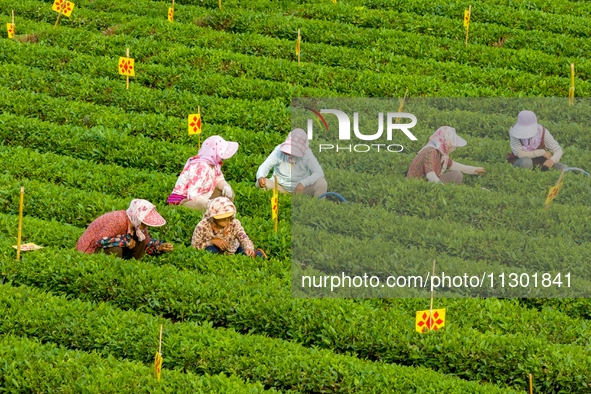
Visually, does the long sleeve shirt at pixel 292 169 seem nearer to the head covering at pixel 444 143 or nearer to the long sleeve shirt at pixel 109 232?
the head covering at pixel 444 143

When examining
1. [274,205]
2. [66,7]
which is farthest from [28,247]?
[66,7]

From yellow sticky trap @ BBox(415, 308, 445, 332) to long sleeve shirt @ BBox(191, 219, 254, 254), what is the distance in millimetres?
2710

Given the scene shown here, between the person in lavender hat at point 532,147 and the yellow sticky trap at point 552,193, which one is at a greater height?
the person in lavender hat at point 532,147

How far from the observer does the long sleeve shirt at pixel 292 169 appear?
14.5 meters

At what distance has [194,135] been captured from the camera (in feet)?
55.9

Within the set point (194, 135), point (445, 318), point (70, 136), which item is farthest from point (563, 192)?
point (70, 136)

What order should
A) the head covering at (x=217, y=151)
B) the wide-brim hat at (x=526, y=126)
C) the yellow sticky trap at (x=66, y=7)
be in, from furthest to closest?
the yellow sticky trap at (x=66, y=7)
the wide-brim hat at (x=526, y=126)
the head covering at (x=217, y=151)

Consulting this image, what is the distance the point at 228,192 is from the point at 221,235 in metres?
1.27

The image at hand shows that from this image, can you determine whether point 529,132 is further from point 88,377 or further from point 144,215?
point 88,377

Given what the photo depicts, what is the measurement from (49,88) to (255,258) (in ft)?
23.6

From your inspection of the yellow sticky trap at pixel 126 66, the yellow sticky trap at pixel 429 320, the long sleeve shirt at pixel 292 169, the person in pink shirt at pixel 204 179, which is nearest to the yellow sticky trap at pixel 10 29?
the yellow sticky trap at pixel 126 66

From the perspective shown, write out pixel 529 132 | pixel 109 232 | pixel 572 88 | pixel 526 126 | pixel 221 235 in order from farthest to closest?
pixel 572 88 < pixel 526 126 < pixel 529 132 < pixel 221 235 < pixel 109 232

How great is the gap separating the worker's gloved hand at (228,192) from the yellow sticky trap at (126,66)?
4.53 m

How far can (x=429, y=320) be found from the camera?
37.6 ft
